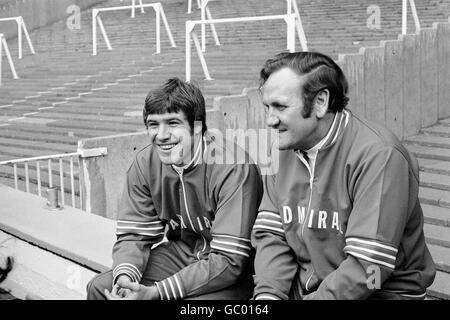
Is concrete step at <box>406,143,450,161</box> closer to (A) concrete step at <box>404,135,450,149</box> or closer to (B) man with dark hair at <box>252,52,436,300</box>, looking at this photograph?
(A) concrete step at <box>404,135,450,149</box>

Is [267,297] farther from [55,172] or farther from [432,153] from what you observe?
[432,153]

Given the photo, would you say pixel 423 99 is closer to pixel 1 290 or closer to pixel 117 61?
pixel 117 61

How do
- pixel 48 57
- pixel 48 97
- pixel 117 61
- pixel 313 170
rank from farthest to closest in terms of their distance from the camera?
pixel 48 57, pixel 117 61, pixel 48 97, pixel 313 170

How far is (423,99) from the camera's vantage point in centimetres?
898

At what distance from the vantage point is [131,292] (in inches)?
130

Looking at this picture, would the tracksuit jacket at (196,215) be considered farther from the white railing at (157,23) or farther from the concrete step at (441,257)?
the white railing at (157,23)

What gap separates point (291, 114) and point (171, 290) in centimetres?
94

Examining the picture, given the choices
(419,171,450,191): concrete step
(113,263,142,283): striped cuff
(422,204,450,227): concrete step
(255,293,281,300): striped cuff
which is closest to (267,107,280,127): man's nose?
(255,293,281,300): striped cuff

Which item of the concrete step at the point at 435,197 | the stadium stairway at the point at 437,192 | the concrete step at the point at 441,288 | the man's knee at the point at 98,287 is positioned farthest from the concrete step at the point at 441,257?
the man's knee at the point at 98,287

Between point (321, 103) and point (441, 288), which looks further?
point (441, 288)

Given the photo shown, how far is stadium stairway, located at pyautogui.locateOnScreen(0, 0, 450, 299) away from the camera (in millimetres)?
8125

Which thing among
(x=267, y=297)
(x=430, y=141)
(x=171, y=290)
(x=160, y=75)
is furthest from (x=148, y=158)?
(x=160, y=75)
